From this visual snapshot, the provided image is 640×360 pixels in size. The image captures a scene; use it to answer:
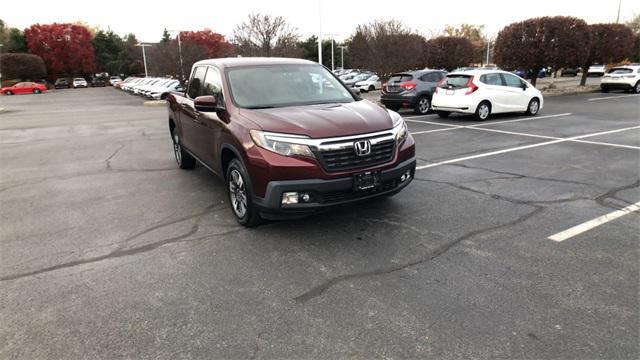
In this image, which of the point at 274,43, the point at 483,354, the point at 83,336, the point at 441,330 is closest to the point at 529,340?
the point at 483,354

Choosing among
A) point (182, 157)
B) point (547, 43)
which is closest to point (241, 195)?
point (182, 157)

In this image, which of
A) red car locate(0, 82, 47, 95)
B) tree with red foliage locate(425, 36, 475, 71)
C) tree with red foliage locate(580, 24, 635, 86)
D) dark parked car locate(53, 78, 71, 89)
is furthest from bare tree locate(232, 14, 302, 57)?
dark parked car locate(53, 78, 71, 89)

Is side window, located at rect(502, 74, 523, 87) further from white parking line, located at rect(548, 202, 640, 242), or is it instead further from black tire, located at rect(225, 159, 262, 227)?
black tire, located at rect(225, 159, 262, 227)

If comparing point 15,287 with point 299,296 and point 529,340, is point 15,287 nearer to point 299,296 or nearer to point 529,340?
point 299,296

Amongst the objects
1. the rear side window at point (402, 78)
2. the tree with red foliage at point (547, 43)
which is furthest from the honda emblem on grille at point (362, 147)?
the tree with red foliage at point (547, 43)

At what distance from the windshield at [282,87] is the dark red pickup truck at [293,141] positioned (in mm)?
12

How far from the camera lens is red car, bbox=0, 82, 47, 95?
48125 mm

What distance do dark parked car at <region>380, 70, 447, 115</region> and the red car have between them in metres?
49.5

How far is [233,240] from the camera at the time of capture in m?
4.49

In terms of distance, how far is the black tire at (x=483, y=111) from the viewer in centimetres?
1321

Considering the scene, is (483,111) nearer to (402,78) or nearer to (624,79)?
(402,78)

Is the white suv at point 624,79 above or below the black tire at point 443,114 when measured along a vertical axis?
above

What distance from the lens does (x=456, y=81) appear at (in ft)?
44.6

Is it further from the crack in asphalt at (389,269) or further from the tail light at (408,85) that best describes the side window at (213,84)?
the tail light at (408,85)
